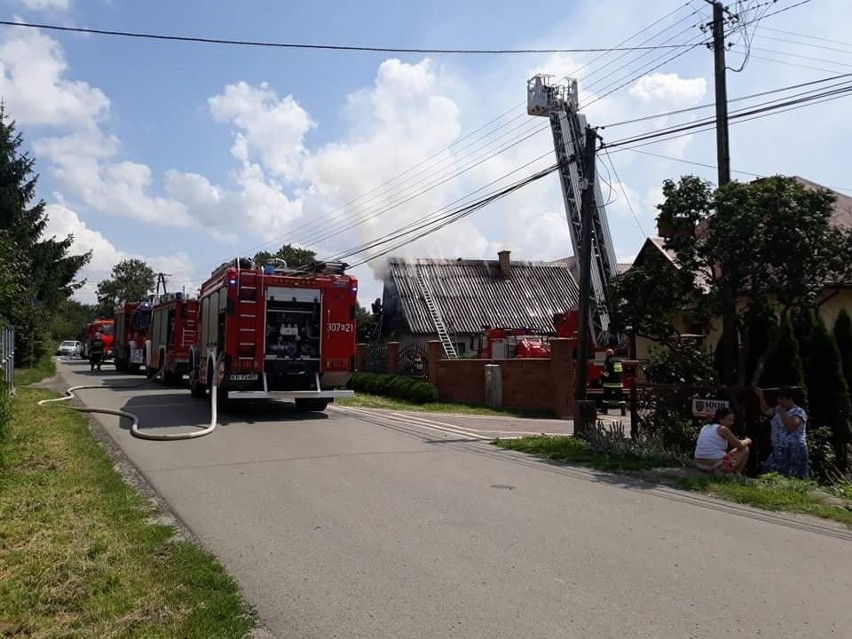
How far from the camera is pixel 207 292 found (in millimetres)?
18188

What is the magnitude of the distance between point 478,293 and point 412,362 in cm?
1099

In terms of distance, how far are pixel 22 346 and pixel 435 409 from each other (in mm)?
24190

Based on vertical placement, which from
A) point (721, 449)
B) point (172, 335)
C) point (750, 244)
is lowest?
point (721, 449)

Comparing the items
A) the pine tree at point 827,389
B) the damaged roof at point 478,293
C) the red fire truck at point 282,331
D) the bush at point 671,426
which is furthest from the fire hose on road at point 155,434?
the damaged roof at point 478,293

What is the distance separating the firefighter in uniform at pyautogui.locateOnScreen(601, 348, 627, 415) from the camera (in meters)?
21.6

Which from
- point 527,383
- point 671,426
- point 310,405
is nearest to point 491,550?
point 671,426

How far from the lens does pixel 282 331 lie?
1636 cm

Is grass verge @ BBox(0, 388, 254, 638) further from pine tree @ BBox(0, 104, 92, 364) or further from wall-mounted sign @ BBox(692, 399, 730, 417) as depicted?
pine tree @ BBox(0, 104, 92, 364)

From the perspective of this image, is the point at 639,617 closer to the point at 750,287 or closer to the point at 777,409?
the point at 777,409

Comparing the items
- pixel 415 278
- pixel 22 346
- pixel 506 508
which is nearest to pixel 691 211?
pixel 506 508

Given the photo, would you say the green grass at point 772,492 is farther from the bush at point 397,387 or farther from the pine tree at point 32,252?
the pine tree at point 32,252

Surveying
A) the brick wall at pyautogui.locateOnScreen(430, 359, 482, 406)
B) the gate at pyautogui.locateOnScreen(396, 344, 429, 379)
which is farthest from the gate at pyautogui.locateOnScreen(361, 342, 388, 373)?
the brick wall at pyautogui.locateOnScreen(430, 359, 482, 406)

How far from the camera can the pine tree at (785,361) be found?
11.4 meters

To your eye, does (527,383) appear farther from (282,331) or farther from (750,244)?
(750,244)
